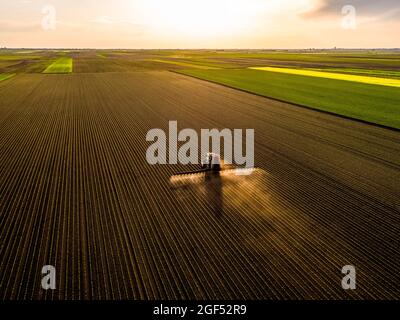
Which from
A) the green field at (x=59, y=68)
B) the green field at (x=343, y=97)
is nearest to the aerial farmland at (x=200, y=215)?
the green field at (x=343, y=97)

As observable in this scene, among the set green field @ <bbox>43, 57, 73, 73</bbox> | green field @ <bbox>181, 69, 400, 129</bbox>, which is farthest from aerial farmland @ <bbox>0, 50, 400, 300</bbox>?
green field @ <bbox>43, 57, 73, 73</bbox>

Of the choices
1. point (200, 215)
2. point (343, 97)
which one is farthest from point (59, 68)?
point (200, 215)

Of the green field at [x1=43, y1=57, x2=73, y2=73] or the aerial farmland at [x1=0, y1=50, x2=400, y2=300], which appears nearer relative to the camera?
the aerial farmland at [x1=0, y1=50, x2=400, y2=300]

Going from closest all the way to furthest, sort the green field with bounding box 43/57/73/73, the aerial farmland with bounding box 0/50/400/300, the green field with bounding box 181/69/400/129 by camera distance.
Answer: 1. the aerial farmland with bounding box 0/50/400/300
2. the green field with bounding box 181/69/400/129
3. the green field with bounding box 43/57/73/73

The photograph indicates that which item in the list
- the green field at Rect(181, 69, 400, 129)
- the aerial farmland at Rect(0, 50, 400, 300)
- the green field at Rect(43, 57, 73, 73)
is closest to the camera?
the aerial farmland at Rect(0, 50, 400, 300)

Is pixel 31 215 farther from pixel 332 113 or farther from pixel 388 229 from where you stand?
pixel 332 113

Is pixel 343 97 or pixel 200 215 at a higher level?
pixel 343 97

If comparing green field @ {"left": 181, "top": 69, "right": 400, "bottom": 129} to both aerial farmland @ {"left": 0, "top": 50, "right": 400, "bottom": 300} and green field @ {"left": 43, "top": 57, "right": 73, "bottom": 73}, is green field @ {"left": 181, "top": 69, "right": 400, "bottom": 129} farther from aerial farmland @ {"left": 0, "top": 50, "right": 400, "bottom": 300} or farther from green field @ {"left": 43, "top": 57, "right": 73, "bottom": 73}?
green field @ {"left": 43, "top": 57, "right": 73, "bottom": 73}

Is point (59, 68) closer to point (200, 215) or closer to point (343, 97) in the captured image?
point (343, 97)

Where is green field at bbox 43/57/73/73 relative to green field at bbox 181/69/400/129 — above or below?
above

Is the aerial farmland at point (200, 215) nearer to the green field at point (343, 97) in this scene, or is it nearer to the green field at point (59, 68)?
the green field at point (343, 97)

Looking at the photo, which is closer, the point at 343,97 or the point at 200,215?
the point at 200,215
